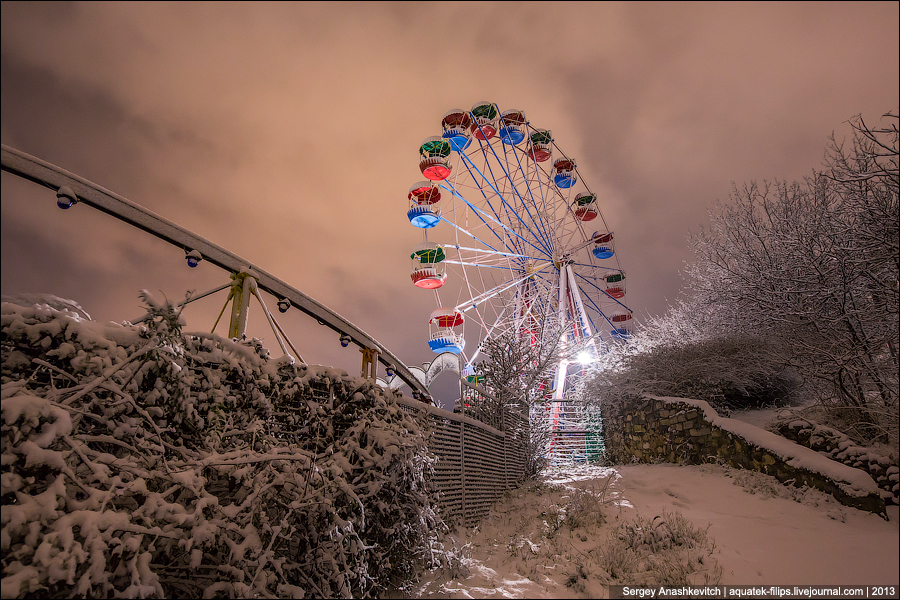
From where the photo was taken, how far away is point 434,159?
1378 cm

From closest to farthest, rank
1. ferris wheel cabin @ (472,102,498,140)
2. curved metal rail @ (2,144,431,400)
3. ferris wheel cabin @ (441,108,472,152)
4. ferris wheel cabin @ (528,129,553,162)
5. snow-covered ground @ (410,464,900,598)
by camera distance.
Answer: curved metal rail @ (2,144,431,400)
snow-covered ground @ (410,464,900,598)
ferris wheel cabin @ (441,108,472,152)
ferris wheel cabin @ (472,102,498,140)
ferris wheel cabin @ (528,129,553,162)

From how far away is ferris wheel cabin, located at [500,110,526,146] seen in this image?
14.9 metres

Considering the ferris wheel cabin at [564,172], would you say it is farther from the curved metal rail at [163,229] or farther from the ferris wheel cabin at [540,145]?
the curved metal rail at [163,229]

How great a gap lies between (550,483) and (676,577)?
4.43 m

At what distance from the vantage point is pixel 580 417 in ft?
37.8

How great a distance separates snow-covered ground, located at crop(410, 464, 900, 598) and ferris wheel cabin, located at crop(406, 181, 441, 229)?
→ 8.97 m

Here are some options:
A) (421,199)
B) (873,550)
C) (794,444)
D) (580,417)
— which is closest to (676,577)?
(873,550)

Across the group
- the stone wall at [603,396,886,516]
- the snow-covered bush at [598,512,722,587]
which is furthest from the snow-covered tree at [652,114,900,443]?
the snow-covered bush at [598,512,722,587]

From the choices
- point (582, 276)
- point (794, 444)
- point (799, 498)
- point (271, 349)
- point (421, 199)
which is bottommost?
point (799, 498)

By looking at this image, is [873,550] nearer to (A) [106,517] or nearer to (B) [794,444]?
(B) [794,444]

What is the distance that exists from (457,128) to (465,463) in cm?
1174

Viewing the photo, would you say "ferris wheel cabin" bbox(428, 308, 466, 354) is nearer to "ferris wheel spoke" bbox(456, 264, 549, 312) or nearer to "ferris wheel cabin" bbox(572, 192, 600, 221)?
"ferris wheel spoke" bbox(456, 264, 549, 312)

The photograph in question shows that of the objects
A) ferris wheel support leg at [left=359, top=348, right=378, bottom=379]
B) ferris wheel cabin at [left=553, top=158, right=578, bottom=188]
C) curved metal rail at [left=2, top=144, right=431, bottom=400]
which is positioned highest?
ferris wheel cabin at [left=553, top=158, right=578, bottom=188]

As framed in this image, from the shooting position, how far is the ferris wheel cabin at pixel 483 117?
14.7m
